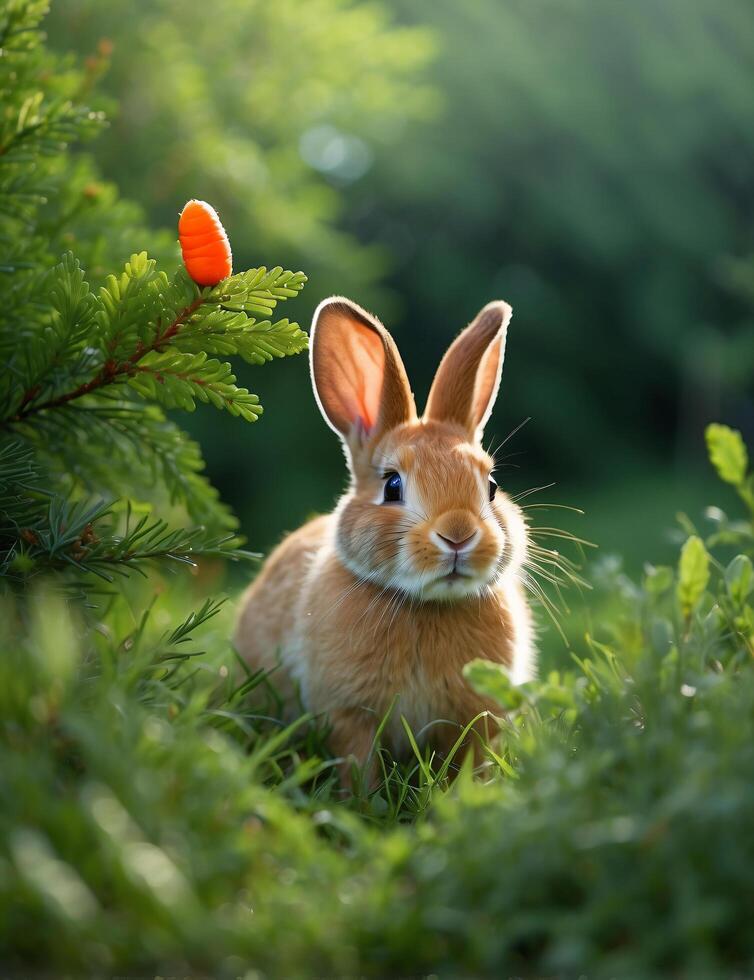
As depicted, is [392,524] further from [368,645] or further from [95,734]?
[95,734]

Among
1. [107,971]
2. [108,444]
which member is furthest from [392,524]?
[107,971]

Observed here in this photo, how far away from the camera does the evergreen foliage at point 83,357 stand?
2.60 metres

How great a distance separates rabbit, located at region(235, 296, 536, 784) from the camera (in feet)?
9.95

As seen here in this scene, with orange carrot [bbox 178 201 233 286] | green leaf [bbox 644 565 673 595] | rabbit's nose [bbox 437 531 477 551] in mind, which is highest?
orange carrot [bbox 178 201 233 286]

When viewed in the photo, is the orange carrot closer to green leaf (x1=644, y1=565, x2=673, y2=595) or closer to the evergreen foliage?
the evergreen foliage

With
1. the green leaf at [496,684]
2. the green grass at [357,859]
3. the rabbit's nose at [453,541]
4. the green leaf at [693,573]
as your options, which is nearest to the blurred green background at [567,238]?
the rabbit's nose at [453,541]

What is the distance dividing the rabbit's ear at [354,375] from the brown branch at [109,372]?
833mm

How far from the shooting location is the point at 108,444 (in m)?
3.25

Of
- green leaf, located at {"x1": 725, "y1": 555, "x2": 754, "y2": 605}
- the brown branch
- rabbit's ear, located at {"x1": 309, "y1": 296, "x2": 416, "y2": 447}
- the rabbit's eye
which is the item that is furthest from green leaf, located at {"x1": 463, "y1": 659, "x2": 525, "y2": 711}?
rabbit's ear, located at {"x1": 309, "y1": 296, "x2": 416, "y2": 447}

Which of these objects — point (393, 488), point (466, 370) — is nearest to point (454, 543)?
point (393, 488)

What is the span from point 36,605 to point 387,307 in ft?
20.4

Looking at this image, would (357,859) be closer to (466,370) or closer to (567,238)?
(466,370)

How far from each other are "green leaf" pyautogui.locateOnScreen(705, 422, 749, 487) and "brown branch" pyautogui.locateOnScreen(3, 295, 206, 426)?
1641 mm

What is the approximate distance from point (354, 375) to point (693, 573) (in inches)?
53.3
